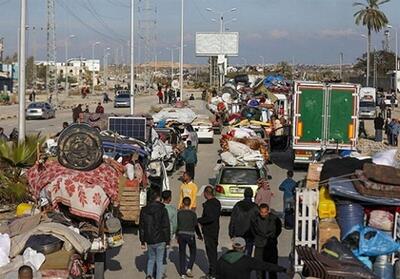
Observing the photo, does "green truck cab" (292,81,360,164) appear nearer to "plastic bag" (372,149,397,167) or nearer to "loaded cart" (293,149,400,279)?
"plastic bag" (372,149,397,167)

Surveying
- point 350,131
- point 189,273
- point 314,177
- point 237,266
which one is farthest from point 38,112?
point 237,266

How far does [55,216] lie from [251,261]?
3.73 m

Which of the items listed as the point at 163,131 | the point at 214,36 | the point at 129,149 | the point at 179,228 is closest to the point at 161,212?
the point at 179,228

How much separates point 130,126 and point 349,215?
12.9 metres

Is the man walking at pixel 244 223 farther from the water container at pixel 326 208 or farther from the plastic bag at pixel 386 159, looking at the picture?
the plastic bag at pixel 386 159

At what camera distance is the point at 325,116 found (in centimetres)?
2656

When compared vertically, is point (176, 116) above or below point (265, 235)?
above

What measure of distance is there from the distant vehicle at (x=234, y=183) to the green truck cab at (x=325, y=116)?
6.80 metres

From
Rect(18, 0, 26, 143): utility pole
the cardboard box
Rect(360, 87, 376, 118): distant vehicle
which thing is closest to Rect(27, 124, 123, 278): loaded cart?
the cardboard box

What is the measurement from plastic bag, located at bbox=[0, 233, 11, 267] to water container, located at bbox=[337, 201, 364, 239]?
13.9 ft

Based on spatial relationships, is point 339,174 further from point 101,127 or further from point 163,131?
point 163,131

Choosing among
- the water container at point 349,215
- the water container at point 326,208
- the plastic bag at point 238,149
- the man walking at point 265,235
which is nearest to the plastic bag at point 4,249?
the man walking at point 265,235

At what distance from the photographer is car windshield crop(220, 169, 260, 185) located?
64.1ft

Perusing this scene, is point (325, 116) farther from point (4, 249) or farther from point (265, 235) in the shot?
point (4, 249)
